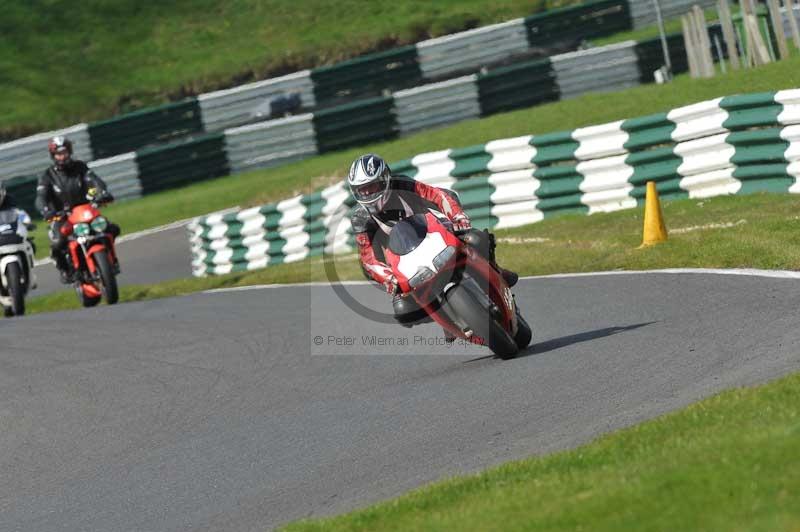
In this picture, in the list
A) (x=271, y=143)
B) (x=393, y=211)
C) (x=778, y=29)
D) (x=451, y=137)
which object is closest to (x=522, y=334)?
(x=393, y=211)

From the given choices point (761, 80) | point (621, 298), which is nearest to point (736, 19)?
point (761, 80)

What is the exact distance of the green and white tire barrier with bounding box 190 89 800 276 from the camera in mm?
14273

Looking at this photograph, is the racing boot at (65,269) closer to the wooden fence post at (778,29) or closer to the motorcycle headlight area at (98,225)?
the motorcycle headlight area at (98,225)

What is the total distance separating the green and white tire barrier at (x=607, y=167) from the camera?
46.8 ft

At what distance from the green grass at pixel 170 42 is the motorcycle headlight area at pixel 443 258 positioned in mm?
29526

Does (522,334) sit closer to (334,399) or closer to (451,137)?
(334,399)

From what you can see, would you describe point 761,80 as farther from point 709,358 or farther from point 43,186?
point 709,358

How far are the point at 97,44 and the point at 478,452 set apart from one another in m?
36.0

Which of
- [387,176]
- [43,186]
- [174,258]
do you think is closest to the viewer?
[387,176]

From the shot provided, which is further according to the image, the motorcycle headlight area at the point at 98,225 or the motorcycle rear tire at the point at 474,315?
the motorcycle headlight area at the point at 98,225

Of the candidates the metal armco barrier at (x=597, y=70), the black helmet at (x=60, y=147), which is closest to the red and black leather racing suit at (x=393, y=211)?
the black helmet at (x=60, y=147)

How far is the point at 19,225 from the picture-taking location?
16594 mm

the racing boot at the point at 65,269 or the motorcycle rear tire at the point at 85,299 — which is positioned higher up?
the racing boot at the point at 65,269

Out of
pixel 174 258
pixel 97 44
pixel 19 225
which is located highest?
pixel 97 44
